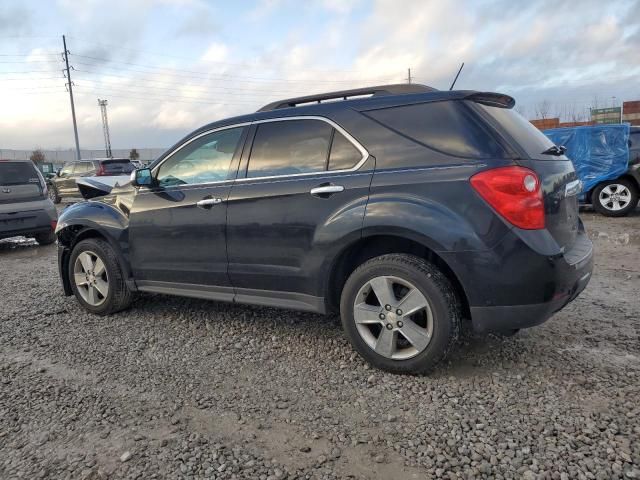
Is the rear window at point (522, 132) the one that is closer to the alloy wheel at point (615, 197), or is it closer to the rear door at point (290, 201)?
the rear door at point (290, 201)

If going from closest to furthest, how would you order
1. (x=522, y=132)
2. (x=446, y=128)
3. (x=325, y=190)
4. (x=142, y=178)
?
(x=446, y=128) < (x=522, y=132) < (x=325, y=190) < (x=142, y=178)

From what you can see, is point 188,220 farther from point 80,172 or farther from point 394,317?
point 80,172

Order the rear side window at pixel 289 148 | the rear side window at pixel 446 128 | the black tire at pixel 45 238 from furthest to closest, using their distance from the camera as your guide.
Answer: the black tire at pixel 45 238
the rear side window at pixel 289 148
the rear side window at pixel 446 128

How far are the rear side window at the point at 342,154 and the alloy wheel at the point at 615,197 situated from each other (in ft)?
28.7

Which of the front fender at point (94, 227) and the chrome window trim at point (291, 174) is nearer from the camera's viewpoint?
the chrome window trim at point (291, 174)

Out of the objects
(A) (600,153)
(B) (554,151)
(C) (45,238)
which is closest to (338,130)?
(B) (554,151)

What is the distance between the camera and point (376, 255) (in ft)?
10.9

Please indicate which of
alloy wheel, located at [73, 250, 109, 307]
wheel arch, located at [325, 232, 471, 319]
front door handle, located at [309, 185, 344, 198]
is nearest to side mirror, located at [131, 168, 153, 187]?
alloy wheel, located at [73, 250, 109, 307]

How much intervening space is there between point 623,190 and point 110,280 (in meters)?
9.82

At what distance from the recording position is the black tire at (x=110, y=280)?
4.52 metres

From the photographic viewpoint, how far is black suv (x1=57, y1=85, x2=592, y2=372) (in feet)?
9.28

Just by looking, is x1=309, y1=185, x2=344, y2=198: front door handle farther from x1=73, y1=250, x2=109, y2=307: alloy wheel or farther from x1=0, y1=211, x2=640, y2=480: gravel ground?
x1=73, y1=250, x2=109, y2=307: alloy wheel

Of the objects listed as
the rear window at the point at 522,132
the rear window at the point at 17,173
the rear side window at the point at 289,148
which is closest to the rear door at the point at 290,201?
the rear side window at the point at 289,148

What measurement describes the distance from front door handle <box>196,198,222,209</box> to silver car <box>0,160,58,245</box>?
20.3 ft
